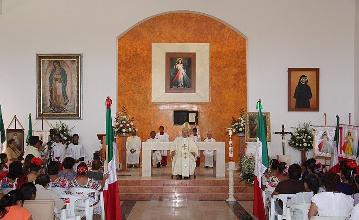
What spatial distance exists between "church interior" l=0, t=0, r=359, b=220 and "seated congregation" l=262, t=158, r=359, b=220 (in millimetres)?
5549

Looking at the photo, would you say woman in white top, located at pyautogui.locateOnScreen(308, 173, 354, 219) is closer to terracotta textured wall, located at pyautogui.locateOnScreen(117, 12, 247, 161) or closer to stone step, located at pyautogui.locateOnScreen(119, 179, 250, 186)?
stone step, located at pyautogui.locateOnScreen(119, 179, 250, 186)

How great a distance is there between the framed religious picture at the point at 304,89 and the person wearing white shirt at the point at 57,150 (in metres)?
7.09

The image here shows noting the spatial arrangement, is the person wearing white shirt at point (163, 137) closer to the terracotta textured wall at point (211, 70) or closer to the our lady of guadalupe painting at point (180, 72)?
the terracotta textured wall at point (211, 70)

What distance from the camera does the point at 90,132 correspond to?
59.7ft

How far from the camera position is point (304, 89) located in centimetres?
1819

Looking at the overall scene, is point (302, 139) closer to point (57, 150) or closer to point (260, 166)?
point (260, 166)

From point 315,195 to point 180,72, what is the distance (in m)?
13.1

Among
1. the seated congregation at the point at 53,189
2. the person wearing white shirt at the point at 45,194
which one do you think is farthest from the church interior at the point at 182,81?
the person wearing white shirt at the point at 45,194

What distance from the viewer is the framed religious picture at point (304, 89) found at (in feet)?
59.6

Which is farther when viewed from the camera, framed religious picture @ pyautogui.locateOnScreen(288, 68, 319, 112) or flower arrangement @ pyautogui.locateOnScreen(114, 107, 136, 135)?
Result: framed religious picture @ pyautogui.locateOnScreen(288, 68, 319, 112)

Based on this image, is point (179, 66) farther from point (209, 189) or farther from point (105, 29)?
point (209, 189)

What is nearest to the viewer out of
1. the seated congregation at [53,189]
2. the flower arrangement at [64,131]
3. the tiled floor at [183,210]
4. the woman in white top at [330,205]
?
the seated congregation at [53,189]

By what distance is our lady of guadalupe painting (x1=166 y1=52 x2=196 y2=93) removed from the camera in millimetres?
20172

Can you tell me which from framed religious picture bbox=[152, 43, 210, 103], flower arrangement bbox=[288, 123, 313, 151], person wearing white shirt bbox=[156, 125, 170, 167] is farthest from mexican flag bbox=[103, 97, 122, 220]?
framed religious picture bbox=[152, 43, 210, 103]
